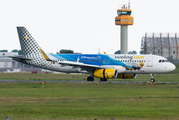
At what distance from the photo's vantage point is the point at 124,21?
494 ft

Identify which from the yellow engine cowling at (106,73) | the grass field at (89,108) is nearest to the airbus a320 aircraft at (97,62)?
the yellow engine cowling at (106,73)

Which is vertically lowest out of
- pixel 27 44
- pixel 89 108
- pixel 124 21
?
pixel 89 108

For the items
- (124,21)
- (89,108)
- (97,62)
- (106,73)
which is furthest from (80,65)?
(124,21)

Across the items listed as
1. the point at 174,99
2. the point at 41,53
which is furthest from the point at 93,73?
the point at 174,99

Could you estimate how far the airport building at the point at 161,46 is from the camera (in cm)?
15975

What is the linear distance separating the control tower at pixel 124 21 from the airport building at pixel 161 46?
13.1m

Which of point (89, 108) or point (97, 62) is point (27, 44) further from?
point (89, 108)

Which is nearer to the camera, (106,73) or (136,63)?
(106,73)

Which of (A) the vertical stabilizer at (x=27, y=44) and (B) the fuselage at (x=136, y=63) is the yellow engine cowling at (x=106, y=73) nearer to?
(B) the fuselage at (x=136, y=63)

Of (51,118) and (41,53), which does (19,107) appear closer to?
(51,118)

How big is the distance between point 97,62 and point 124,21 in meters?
95.7

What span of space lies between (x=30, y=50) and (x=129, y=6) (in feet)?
326

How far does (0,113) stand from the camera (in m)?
22.2

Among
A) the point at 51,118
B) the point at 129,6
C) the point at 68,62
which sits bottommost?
the point at 51,118
